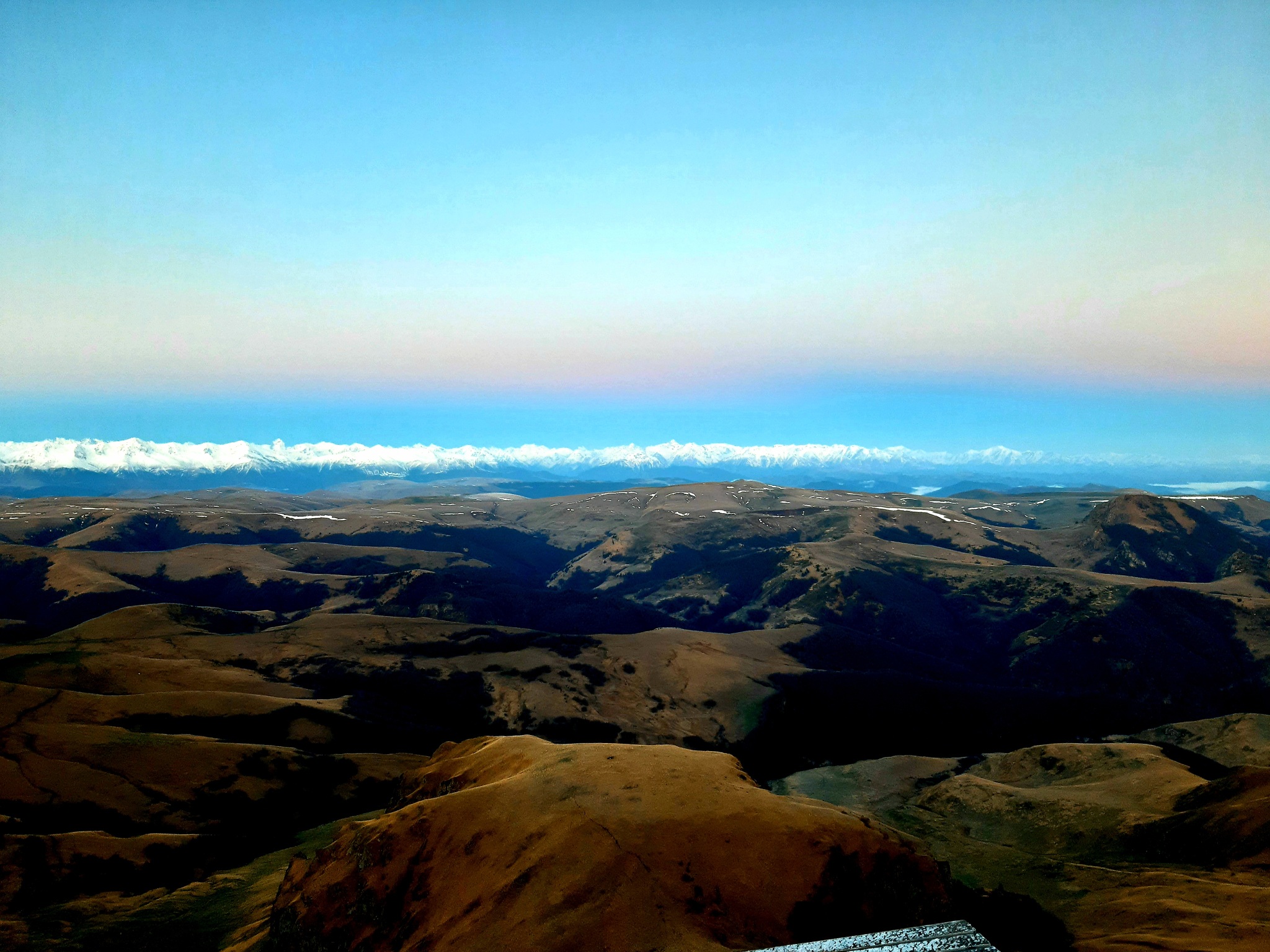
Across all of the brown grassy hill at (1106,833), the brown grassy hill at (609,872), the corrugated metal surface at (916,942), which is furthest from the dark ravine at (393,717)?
the corrugated metal surface at (916,942)

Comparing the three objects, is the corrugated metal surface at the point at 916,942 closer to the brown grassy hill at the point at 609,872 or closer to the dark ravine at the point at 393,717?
the brown grassy hill at the point at 609,872

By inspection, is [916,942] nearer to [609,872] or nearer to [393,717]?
[609,872]

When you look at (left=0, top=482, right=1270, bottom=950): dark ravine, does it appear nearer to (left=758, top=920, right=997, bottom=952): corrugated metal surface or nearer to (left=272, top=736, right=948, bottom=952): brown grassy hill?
(left=272, top=736, right=948, bottom=952): brown grassy hill

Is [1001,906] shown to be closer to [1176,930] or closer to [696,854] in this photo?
[1176,930]

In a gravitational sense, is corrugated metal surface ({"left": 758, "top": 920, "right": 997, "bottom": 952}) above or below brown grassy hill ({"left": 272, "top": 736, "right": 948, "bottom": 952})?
above

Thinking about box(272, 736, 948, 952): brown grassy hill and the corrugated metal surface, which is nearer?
the corrugated metal surface

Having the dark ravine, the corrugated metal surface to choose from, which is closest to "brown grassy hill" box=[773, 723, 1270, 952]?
the dark ravine

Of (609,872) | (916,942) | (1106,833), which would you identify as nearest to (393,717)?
(609,872)

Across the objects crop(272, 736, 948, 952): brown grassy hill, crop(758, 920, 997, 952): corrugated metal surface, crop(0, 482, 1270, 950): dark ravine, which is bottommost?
crop(0, 482, 1270, 950): dark ravine

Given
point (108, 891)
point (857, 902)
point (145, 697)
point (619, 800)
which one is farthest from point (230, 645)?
point (857, 902)
